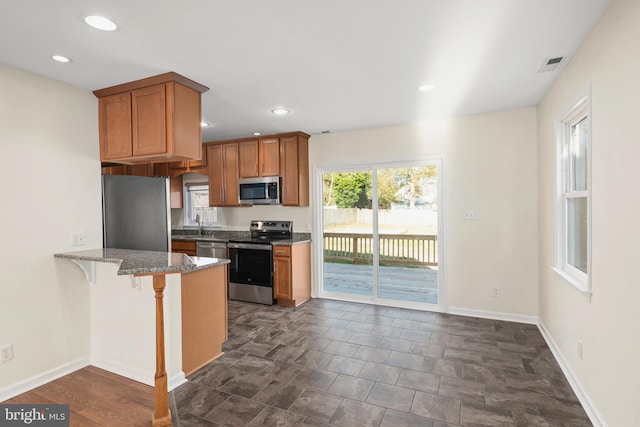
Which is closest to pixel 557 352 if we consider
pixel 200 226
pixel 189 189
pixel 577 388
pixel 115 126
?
pixel 577 388

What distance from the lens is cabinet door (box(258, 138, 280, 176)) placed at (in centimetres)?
476

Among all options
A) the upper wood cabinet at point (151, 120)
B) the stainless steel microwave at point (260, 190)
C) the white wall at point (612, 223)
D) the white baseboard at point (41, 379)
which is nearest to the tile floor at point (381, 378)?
the white wall at point (612, 223)

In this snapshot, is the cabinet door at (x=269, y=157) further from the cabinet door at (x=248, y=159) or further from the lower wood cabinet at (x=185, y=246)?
the lower wood cabinet at (x=185, y=246)

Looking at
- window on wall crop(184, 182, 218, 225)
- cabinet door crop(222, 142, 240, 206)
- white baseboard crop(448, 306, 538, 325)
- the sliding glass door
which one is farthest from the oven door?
white baseboard crop(448, 306, 538, 325)

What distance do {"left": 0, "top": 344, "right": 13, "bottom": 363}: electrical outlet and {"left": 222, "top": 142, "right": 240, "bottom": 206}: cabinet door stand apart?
307cm

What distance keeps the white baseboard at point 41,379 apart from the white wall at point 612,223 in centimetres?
378

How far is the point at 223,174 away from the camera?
5137 millimetres

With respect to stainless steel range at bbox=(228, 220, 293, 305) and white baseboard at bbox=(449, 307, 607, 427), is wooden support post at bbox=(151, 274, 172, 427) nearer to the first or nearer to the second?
stainless steel range at bbox=(228, 220, 293, 305)

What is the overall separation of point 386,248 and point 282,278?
4.92 ft

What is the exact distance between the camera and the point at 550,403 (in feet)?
7.24

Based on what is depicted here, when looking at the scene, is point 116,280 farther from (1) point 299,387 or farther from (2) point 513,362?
(2) point 513,362

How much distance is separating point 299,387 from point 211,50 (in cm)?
251

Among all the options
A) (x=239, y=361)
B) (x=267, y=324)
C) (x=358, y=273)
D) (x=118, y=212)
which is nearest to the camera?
(x=239, y=361)

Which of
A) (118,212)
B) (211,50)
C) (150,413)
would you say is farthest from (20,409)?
(211,50)
